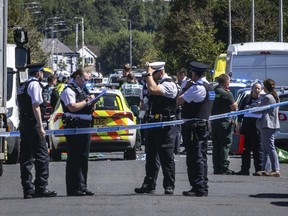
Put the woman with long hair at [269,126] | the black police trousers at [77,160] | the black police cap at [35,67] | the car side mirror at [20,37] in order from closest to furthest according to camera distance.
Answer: the black police cap at [35,67] → the black police trousers at [77,160] → the car side mirror at [20,37] → the woman with long hair at [269,126]

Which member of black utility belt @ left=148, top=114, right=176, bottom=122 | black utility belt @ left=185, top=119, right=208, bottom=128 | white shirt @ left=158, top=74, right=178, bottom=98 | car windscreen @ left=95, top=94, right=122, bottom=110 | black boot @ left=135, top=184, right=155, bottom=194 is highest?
white shirt @ left=158, top=74, right=178, bottom=98

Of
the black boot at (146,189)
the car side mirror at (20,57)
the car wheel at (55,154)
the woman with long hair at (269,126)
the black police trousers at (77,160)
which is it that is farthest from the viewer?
the car wheel at (55,154)

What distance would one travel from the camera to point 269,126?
60.7ft

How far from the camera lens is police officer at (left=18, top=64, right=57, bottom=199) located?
14.4 meters

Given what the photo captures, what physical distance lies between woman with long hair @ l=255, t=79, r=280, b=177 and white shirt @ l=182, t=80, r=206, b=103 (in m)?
4.15

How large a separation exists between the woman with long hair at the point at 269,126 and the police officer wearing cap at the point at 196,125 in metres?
4.00

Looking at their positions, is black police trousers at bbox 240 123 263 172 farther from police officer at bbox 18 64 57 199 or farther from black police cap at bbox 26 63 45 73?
black police cap at bbox 26 63 45 73

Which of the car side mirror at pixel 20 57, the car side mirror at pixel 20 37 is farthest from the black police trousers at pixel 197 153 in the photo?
the car side mirror at pixel 20 37

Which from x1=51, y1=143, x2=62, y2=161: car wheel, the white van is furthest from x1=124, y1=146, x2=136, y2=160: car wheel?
the white van

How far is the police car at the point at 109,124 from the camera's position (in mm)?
21906

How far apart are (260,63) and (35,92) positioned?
19083mm

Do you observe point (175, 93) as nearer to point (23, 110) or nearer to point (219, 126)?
point (23, 110)

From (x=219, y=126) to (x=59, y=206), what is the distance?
649cm

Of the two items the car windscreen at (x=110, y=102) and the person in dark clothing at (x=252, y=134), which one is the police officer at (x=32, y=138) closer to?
the person in dark clothing at (x=252, y=134)
